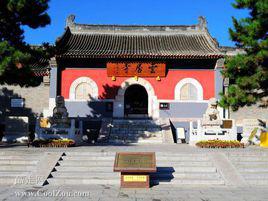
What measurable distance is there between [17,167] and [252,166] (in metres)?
6.74

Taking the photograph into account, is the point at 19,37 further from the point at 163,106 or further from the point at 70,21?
the point at 70,21

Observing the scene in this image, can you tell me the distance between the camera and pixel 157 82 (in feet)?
69.4

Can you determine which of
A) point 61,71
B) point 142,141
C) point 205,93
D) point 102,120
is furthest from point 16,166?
point 205,93


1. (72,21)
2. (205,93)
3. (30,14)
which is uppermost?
(72,21)

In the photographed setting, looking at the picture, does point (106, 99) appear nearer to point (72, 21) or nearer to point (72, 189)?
point (72, 21)

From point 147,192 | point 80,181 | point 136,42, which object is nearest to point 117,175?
point 80,181

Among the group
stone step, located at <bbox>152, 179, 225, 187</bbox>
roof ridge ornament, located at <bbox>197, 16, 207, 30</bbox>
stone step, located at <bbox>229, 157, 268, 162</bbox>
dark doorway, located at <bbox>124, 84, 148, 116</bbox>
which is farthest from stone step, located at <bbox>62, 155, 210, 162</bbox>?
roof ridge ornament, located at <bbox>197, 16, 207, 30</bbox>

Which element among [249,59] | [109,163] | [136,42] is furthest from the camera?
[136,42]

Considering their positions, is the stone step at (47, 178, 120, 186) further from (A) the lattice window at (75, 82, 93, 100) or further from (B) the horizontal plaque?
(A) the lattice window at (75, 82, 93, 100)

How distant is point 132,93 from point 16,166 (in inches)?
538

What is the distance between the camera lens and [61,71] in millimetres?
21062

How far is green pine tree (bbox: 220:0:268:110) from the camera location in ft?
42.9

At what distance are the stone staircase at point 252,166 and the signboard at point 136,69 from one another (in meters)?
10.2

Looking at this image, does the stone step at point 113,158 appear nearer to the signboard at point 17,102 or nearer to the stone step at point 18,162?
the stone step at point 18,162
